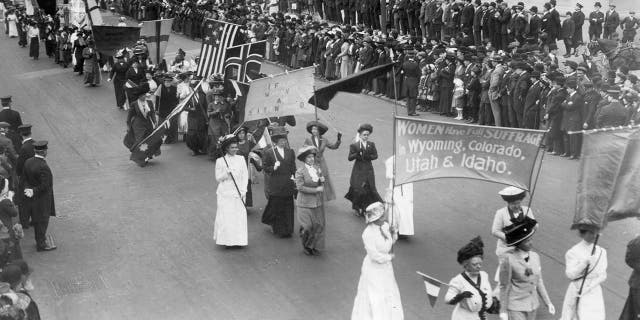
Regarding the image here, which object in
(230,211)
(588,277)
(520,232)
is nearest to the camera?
(520,232)

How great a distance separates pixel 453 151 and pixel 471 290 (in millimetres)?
2171

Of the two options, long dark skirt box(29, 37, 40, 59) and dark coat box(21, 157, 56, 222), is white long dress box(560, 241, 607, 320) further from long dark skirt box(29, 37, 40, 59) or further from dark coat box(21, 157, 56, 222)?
long dark skirt box(29, 37, 40, 59)

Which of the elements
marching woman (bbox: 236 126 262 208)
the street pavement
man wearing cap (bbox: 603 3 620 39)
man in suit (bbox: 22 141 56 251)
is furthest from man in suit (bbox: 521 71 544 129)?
man in suit (bbox: 22 141 56 251)

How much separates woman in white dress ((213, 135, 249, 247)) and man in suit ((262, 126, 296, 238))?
48cm

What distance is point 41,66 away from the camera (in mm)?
30938

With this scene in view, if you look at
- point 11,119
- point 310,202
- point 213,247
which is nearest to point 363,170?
point 310,202

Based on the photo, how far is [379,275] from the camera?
29.7 ft

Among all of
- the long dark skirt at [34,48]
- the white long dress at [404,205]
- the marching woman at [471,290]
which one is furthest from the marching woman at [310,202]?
the long dark skirt at [34,48]

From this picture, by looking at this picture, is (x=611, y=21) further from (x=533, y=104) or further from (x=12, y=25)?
(x=12, y=25)

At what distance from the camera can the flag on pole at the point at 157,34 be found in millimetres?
21297

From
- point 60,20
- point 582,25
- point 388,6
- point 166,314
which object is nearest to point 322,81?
point 388,6

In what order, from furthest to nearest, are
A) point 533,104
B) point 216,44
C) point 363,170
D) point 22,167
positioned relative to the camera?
point 533,104 < point 216,44 < point 22,167 < point 363,170

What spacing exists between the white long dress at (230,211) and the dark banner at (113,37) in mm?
10243

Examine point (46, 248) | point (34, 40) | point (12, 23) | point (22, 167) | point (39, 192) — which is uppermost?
point (12, 23)
